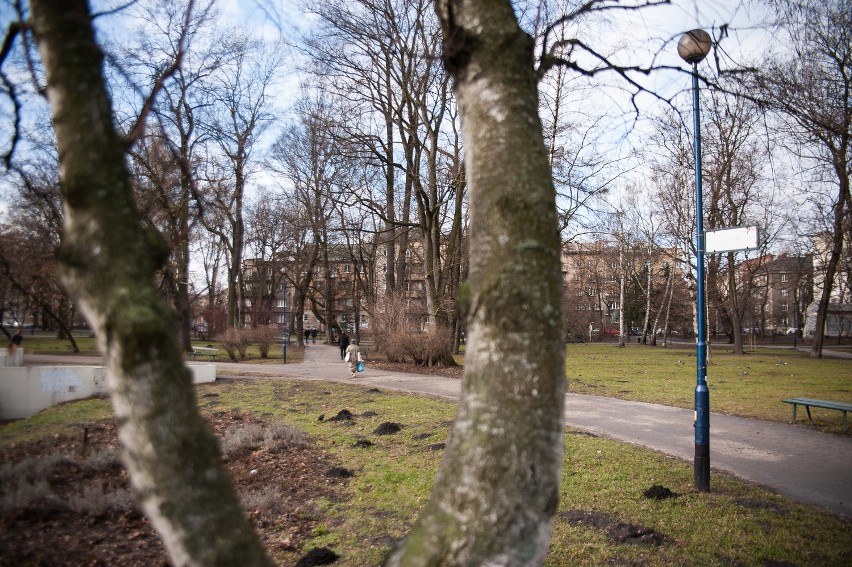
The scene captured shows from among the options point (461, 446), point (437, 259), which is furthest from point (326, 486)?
point (437, 259)

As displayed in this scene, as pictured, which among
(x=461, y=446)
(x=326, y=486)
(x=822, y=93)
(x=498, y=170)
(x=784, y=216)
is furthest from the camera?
(x=784, y=216)

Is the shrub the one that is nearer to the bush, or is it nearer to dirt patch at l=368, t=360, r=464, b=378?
dirt patch at l=368, t=360, r=464, b=378

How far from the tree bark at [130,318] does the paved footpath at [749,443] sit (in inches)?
263

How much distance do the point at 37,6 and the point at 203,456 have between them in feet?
4.77

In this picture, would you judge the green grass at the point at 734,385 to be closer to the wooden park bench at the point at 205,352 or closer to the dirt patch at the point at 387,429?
the dirt patch at the point at 387,429

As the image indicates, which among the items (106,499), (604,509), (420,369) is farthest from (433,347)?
(106,499)

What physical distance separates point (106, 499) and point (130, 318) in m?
4.85

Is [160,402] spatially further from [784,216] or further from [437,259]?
[784,216]

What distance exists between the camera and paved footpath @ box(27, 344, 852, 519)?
6.83m

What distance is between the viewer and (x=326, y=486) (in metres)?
6.74

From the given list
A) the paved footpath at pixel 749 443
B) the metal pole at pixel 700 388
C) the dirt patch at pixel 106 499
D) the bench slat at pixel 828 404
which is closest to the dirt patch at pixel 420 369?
the paved footpath at pixel 749 443

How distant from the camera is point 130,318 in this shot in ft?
5.17

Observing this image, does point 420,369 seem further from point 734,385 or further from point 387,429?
point 387,429

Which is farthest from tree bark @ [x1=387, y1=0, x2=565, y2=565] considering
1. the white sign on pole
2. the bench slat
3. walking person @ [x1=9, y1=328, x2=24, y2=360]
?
walking person @ [x1=9, y1=328, x2=24, y2=360]
